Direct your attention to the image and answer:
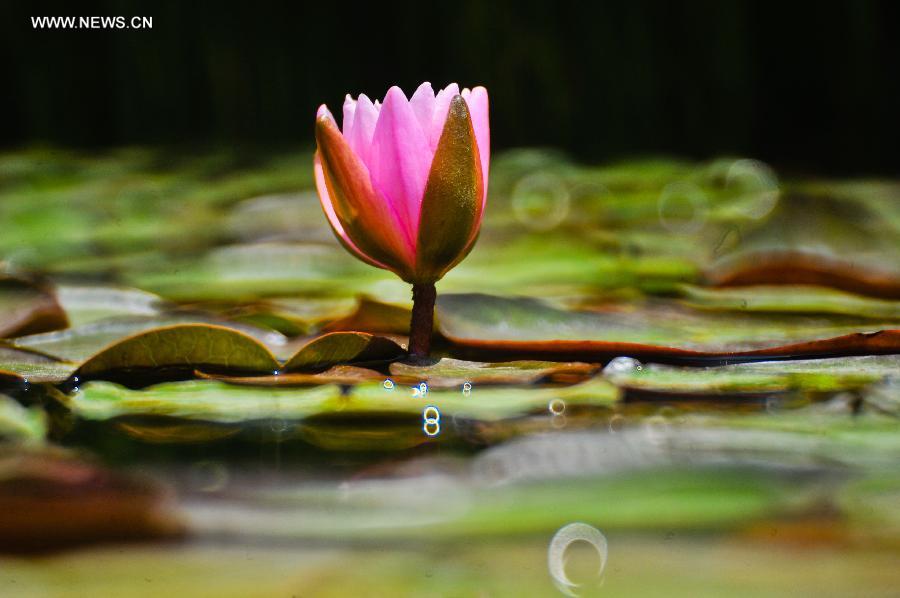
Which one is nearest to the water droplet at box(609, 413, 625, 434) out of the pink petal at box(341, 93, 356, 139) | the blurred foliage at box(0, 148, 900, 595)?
the blurred foliage at box(0, 148, 900, 595)

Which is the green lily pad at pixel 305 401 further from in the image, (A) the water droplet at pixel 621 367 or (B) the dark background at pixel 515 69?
(B) the dark background at pixel 515 69

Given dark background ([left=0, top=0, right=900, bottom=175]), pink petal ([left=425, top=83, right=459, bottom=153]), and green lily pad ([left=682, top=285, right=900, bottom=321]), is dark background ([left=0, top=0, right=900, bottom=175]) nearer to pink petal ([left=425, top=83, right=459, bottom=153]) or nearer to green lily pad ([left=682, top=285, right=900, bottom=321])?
green lily pad ([left=682, top=285, right=900, bottom=321])

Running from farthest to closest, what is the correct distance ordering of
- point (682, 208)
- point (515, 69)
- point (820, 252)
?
point (515, 69), point (682, 208), point (820, 252)

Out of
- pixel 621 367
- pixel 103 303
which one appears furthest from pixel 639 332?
pixel 103 303

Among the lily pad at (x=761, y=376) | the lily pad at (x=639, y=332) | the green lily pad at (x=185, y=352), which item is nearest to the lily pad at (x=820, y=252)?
the lily pad at (x=639, y=332)

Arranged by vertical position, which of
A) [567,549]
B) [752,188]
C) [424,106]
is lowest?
[567,549]

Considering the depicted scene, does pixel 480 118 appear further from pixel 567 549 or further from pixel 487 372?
pixel 567 549
